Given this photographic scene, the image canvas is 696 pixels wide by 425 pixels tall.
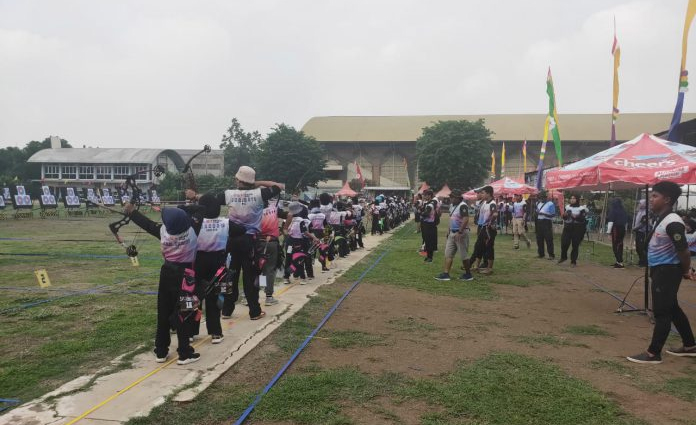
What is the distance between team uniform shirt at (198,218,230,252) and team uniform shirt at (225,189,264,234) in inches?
30.6

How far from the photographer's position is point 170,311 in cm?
462

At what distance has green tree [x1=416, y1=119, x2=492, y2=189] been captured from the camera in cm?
4175

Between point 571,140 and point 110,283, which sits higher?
point 571,140

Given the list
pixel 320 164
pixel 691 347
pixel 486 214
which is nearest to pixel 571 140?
pixel 320 164

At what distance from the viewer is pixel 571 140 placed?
57.4 metres

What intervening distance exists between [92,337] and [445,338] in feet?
13.8

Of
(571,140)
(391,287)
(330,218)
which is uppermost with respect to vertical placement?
(571,140)

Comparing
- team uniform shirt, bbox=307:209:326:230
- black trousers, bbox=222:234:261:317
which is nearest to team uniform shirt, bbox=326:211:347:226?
team uniform shirt, bbox=307:209:326:230

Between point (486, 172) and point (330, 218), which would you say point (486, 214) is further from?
point (486, 172)

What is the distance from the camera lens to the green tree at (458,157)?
41.8 metres

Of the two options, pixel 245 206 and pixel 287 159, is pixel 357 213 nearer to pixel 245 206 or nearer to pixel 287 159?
pixel 245 206

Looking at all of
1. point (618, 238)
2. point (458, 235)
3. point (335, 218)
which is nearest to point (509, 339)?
point (458, 235)

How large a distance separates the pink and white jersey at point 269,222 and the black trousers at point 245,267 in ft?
2.75

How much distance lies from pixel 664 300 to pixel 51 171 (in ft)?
243
